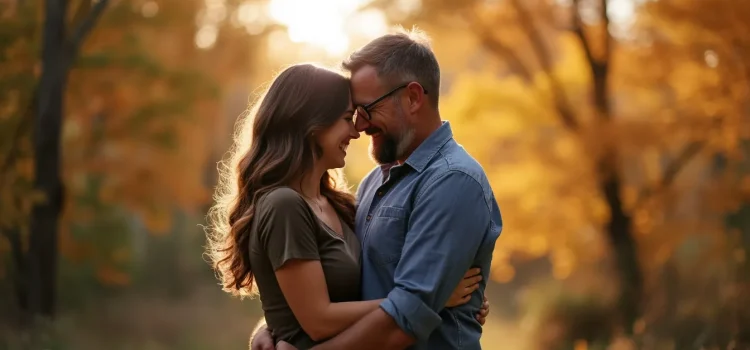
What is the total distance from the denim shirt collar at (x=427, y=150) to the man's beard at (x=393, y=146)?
8cm

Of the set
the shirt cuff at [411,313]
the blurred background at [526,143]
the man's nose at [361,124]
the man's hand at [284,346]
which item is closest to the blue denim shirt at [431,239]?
the shirt cuff at [411,313]

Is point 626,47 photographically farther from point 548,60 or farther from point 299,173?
point 299,173

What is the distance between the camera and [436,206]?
3.06 m

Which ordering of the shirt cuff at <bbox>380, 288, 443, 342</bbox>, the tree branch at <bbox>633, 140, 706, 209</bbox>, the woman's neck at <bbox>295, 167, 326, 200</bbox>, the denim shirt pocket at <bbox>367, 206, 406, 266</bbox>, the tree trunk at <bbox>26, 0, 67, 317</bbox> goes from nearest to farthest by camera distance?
the shirt cuff at <bbox>380, 288, 443, 342</bbox>
the denim shirt pocket at <bbox>367, 206, 406, 266</bbox>
the woman's neck at <bbox>295, 167, 326, 200</bbox>
the tree trunk at <bbox>26, 0, 67, 317</bbox>
the tree branch at <bbox>633, 140, 706, 209</bbox>

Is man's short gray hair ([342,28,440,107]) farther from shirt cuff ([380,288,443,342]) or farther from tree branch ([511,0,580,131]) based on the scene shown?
tree branch ([511,0,580,131])

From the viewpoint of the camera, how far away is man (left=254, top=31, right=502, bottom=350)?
3018 mm

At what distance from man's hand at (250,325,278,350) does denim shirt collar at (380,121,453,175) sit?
79 centimetres

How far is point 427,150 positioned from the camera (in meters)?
3.33

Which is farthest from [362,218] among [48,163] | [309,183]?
[48,163]

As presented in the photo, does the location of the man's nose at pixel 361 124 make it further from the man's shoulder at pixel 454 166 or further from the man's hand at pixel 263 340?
the man's hand at pixel 263 340

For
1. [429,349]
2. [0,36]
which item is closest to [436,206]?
[429,349]

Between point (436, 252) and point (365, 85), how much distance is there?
0.74m

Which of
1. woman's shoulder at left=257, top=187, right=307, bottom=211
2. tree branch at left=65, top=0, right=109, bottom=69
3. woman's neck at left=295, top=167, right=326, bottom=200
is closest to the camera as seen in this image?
woman's shoulder at left=257, top=187, right=307, bottom=211

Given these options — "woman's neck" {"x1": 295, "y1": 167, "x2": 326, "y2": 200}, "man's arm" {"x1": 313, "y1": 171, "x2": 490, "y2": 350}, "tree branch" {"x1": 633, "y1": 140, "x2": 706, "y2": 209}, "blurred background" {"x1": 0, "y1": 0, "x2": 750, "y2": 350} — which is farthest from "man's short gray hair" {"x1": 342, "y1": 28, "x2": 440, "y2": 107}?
"tree branch" {"x1": 633, "y1": 140, "x2": 706, "y2": 209}
